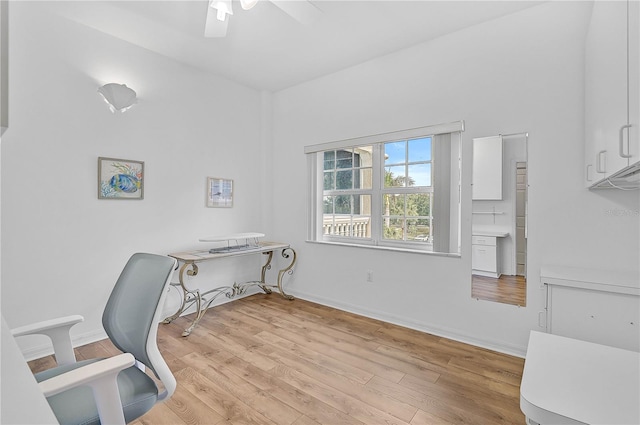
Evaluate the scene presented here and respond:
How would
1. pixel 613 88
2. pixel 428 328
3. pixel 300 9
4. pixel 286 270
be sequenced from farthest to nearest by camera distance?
pixel 286 270, pixel 428 328, pixel 300 9, pixel 613 88

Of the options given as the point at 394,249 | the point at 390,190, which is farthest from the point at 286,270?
the point at 390,190

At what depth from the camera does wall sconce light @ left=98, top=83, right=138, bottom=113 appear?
2.79 meters

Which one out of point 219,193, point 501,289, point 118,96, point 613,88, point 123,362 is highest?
point 118,96

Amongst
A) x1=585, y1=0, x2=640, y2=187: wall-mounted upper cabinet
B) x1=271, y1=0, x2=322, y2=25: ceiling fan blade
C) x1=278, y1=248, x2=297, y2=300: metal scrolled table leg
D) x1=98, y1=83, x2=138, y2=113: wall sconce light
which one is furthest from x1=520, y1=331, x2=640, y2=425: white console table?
x1=98, y1=83, x2=138, y2=113: wall sconce light

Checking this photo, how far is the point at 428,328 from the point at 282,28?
3177mm

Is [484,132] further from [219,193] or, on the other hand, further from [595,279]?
[219,193]

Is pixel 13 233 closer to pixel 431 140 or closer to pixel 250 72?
pixel 250 72

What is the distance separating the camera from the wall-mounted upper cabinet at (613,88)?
115cm

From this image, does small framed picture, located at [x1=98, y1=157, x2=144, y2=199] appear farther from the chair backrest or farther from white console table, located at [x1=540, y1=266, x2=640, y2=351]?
white console table, located at [x1=540, y1=266, x2=640, y2=351]

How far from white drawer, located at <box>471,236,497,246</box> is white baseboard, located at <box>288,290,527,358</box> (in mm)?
839

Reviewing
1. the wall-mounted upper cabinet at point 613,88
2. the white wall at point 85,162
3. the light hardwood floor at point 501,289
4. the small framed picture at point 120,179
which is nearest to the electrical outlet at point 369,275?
the light hardwood floor at point 501,289

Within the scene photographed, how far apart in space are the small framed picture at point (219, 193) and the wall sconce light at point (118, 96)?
3.72ft

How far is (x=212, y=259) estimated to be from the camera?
3.20 metres

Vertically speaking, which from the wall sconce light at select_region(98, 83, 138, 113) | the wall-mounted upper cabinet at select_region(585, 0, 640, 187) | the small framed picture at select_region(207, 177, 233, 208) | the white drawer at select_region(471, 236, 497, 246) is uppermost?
the wall sconce light at select_region(98, 83, 138, 113)
